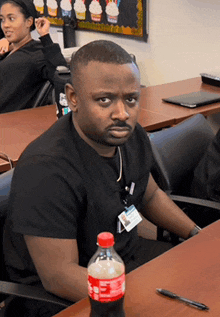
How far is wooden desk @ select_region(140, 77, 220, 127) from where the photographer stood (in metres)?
2.94

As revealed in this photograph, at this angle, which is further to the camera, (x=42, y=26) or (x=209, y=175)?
(x=42, y=26)

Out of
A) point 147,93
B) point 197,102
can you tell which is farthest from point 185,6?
point 197,102

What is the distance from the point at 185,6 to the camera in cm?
406

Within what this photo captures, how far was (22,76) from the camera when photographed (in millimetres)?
3408

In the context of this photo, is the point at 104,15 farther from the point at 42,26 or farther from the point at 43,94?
the point at 43,94

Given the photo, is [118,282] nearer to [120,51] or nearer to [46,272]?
[46,272]

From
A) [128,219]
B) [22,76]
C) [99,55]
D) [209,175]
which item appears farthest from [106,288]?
[22,76]

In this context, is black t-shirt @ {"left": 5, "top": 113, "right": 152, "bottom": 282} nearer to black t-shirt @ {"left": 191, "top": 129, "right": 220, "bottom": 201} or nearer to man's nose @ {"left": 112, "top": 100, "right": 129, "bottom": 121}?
man's nose @ {"left": 112, "top": 100, "right": 129, "bottom": 121}

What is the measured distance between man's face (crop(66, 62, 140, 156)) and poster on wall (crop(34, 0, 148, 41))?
127 inches

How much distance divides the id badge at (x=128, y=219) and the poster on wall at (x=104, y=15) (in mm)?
3248

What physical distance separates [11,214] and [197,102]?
2025 millimetres

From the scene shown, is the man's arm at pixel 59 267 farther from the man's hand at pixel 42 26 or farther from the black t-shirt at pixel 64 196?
the man's hand at pixel 42 26

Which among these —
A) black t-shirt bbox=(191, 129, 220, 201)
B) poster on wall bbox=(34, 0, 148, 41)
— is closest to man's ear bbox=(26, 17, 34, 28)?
poster on wall bbox=(34, 0, 148, 41)

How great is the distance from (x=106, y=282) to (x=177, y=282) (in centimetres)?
32
